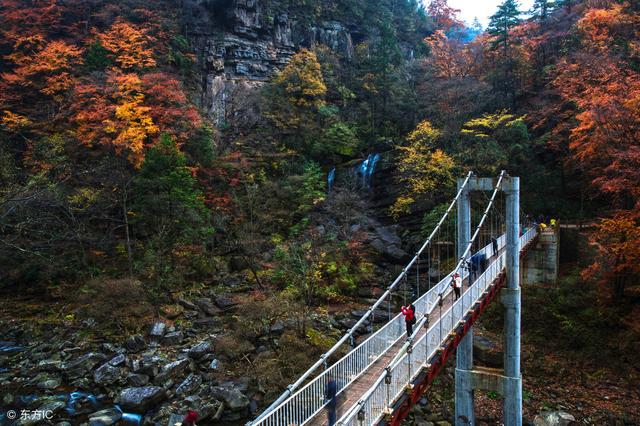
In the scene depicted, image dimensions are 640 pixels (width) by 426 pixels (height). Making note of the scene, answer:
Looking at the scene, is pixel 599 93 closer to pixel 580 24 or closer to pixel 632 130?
pixel 632 130

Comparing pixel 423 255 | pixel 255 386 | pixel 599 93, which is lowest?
pixel 255 386

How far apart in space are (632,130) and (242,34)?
28348 mm

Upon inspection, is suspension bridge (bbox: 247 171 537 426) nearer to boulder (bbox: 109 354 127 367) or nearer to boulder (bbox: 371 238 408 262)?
boulder (bbox: 371 238 408 262)

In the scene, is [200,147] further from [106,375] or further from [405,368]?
[405,368]

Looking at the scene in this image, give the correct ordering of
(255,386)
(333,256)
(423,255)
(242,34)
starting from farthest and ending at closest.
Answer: (242,34)
(423,255)
(333,256)
(255,386)

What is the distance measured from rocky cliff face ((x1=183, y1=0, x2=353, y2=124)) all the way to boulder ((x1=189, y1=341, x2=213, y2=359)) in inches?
771

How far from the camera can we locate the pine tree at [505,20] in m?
26.8

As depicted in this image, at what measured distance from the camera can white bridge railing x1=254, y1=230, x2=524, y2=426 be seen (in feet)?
20.6

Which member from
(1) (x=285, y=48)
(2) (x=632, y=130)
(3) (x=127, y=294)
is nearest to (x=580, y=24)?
(2) (x=632, y=130)

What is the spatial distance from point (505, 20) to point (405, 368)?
27.6m

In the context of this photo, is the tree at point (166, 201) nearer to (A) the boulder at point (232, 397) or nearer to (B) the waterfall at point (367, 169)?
(A) the boulder at point (232, 397)

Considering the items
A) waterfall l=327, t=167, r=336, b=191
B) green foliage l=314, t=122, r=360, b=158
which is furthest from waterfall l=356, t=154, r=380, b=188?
waterfall l=327, t=167, r=336, b=191

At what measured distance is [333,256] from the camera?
2061cm

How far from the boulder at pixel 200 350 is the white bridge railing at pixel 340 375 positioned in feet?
27.1
